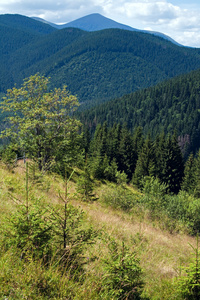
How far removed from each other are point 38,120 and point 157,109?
169m

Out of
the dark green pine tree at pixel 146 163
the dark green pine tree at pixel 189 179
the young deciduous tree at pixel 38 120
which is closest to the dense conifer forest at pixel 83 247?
the young deciduous tree at pixel 38 120

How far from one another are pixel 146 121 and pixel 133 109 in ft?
47.7

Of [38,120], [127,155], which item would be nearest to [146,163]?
[127,155]

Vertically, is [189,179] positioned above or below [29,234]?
below

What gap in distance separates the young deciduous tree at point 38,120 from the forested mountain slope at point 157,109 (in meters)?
137

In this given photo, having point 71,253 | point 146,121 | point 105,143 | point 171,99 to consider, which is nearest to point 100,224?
point 71,253

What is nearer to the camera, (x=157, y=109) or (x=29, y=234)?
(x=29, y=234)

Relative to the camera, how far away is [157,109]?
181 meters

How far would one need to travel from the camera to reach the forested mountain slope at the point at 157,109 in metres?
164

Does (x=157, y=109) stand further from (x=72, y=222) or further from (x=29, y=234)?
(x=29, y=234)

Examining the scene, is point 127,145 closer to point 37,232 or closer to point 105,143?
point 105,143

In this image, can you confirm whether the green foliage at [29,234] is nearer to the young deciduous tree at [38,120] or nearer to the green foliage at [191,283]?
the green foliage at [191,283]

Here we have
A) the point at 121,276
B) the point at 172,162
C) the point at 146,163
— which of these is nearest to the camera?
the point at 121,276

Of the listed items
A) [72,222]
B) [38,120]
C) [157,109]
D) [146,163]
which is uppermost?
[72,222]
